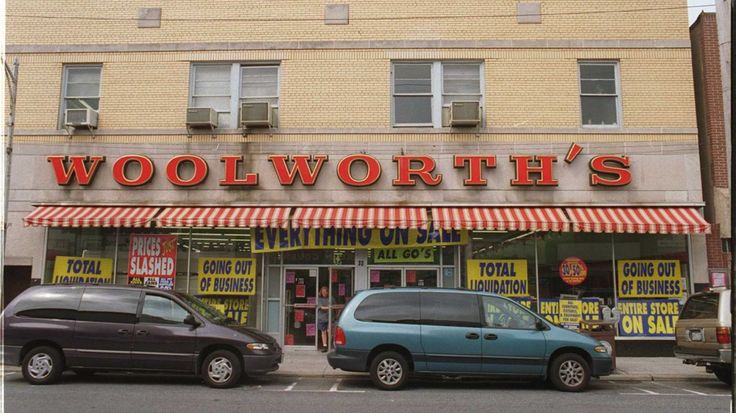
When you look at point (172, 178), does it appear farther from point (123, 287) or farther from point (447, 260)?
point (447, 260)

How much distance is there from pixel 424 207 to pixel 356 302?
15.8 feet

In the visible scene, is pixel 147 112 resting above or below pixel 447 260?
above

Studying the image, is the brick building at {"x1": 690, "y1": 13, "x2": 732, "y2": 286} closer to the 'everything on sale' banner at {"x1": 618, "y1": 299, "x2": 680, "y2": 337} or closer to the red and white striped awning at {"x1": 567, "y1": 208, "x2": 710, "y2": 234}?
the red and white striped awning at {"x1": 567, "y1": 208, "x2": 710, "y2": 234}

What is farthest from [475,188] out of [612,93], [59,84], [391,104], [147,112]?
[59,84]

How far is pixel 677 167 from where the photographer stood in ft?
46.2

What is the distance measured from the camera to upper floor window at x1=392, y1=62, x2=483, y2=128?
14.9 meters

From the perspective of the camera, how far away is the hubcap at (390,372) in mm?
9414

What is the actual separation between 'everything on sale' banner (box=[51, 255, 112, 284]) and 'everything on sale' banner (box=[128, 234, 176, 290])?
2.05 ft

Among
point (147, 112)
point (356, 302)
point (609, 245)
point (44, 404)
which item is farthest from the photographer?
point (147, 112)

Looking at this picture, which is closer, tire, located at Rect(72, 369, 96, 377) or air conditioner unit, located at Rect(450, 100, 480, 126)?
tire, located at Rect(72, 369, 96, 377)

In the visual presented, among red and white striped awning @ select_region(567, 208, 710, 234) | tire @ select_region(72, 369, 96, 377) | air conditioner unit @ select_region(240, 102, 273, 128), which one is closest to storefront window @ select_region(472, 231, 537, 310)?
red and white striped awning @ select_region(567, 208, 710, 234)

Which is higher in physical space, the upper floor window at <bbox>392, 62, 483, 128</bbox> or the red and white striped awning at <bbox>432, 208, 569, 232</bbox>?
the upper floor window at <bbox>392, 62, 483, 128</bbox>

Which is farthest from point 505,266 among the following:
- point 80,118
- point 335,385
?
point 80,118

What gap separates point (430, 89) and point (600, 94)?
433 centimetres
